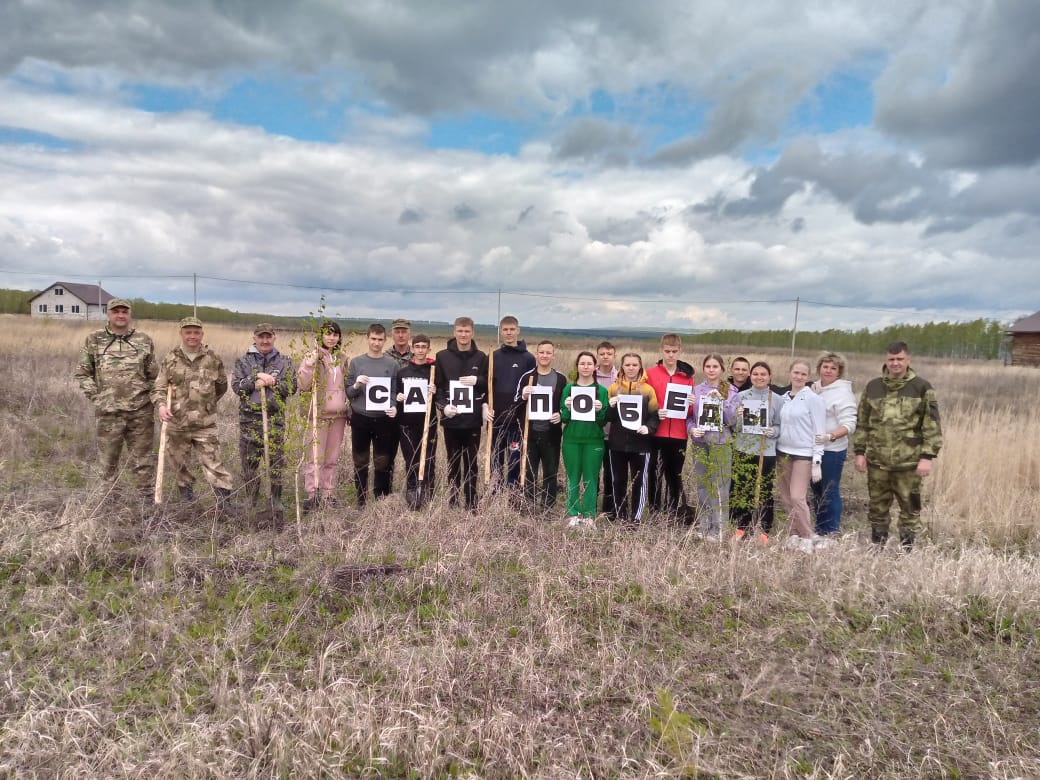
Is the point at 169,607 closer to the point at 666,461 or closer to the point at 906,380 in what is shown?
the point at 666,461

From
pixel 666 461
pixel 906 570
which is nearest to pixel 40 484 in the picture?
pixel 666 461

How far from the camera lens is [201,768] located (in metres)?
3.09

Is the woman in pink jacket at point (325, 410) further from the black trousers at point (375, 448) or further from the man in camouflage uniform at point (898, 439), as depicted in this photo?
the man in camouflage uniform at point (898, 439)

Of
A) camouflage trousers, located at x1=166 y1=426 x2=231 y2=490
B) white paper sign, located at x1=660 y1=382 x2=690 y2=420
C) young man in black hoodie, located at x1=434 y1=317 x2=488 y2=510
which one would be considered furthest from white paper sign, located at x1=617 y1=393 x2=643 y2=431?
camouflage trousers, located at x1=166 y1=426 x2=231 y2=490

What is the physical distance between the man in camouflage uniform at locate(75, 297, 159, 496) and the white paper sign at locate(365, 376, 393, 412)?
94.8 inches

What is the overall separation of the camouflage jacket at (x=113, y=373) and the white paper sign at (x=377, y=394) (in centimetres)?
246

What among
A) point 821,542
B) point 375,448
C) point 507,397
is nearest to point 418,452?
point 375,448

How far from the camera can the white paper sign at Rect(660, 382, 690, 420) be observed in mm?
6676

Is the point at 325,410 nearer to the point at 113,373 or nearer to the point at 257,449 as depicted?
the point at 257,449

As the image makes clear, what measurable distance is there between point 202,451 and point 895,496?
750 cm

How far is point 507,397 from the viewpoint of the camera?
281 inches

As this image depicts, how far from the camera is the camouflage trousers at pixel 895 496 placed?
20.8 ft

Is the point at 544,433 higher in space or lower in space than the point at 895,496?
higher

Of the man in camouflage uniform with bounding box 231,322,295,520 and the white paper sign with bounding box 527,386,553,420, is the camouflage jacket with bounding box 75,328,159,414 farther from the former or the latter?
the white paper sign with bounding box 527,386,553,420
